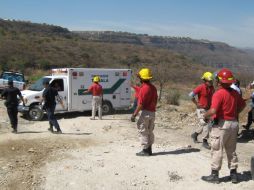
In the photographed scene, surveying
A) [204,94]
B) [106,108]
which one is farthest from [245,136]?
[106,108]

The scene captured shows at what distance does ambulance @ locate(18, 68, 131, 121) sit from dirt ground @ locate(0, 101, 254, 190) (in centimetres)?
276

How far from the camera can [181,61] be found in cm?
8744

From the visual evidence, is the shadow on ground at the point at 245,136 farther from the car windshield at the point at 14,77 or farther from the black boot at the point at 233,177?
the car windshield at the point at 14,77

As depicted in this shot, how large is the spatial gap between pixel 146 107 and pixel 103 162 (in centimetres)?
147

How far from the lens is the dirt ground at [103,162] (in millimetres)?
7883

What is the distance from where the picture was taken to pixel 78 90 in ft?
58.1

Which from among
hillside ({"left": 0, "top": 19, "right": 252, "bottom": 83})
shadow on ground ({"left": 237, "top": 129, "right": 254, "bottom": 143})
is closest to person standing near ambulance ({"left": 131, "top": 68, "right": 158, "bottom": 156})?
shadow on ground ({"left": 237, "top": 129, "right": 254, "bottom": 143})

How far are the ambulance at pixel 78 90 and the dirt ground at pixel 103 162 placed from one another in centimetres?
276

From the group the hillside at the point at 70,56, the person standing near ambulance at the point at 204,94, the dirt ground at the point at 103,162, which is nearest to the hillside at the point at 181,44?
the hillside at the point at 70,56

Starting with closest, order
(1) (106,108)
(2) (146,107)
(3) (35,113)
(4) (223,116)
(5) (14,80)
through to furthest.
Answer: (4) (223,116) < (2) (146,107) < (3) (35,113) < (1) (106,108) < (5) (14,80)

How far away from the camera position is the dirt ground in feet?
25.9

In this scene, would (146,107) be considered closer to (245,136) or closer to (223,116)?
(223,116)

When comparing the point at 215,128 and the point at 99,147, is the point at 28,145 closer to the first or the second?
the point at 99,147

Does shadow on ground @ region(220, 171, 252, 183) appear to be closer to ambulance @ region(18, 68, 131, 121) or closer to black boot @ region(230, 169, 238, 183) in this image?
black boot @ region(230, 169, 238, 183)
